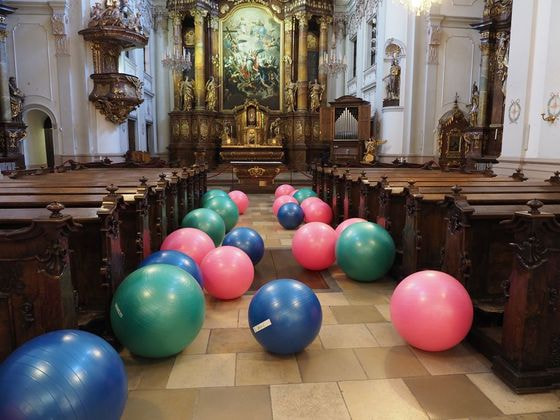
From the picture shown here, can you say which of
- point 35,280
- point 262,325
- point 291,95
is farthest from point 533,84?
point 291,95

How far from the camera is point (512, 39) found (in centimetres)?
794

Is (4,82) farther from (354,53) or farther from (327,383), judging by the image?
(354,53)

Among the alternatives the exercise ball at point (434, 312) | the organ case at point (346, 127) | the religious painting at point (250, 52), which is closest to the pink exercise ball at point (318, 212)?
the exercise ball at point (434, 312)

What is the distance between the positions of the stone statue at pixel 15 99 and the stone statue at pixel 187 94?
7851 mm

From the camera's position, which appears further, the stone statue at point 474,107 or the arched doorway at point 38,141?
the arched doorway at point 38,141

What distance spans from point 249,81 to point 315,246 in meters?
15.5

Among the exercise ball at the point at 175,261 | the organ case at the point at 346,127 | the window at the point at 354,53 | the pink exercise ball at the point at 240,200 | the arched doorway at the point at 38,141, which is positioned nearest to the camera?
the exercise ball at the point at 175,261

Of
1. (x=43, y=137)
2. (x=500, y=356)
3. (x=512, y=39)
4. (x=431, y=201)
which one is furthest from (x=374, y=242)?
(x=43, y=137)

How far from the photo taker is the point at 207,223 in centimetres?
595

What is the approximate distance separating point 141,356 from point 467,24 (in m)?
14.1

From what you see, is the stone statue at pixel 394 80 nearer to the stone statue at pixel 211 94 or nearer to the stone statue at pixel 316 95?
the stone statue at pixel 316 95

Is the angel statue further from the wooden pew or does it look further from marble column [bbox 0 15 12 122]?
the wooden pew

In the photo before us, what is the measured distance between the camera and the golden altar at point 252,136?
1811 centimetres

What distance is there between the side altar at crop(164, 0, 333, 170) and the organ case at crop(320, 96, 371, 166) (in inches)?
93.2
